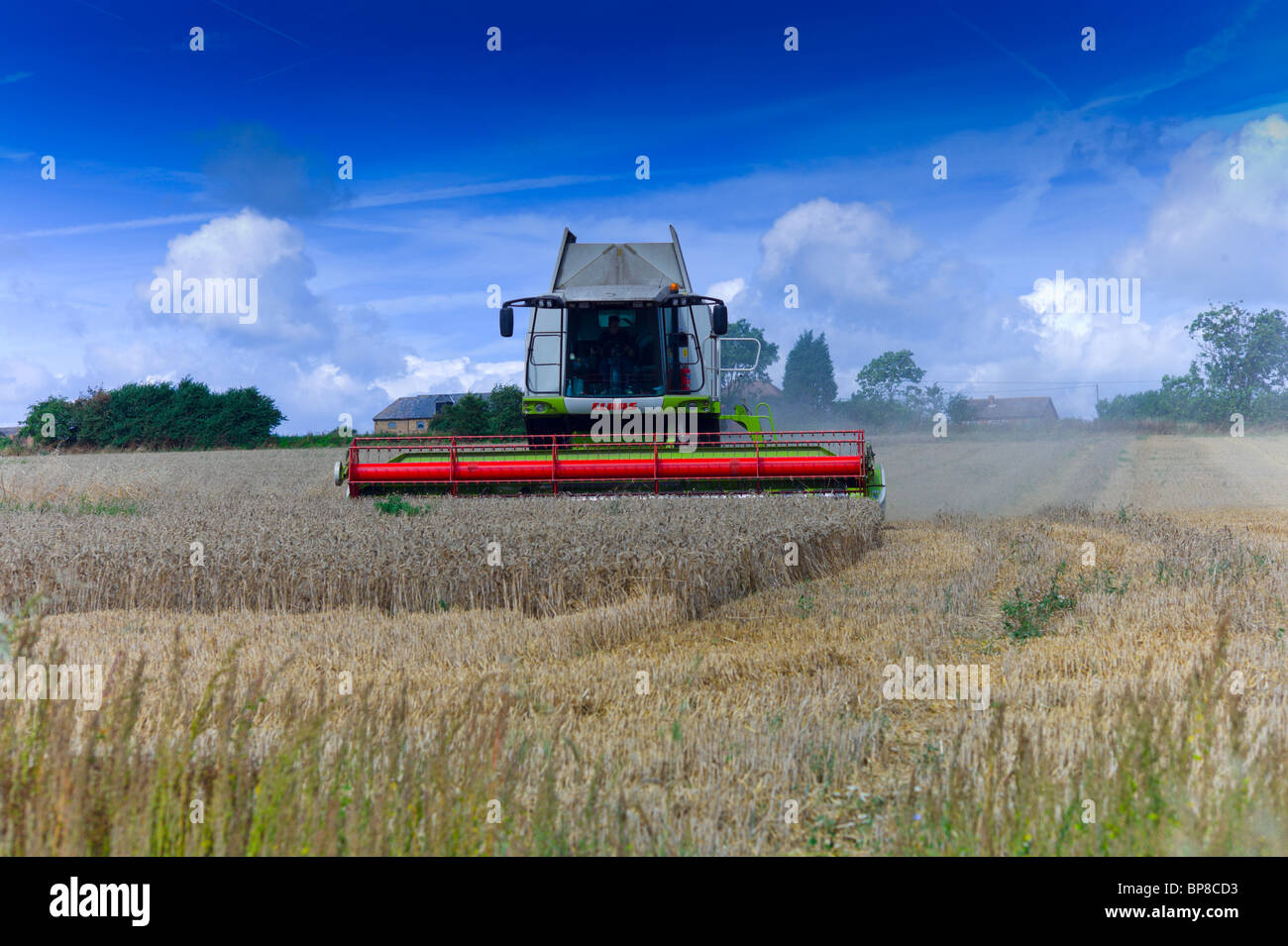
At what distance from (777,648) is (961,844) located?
2949mm

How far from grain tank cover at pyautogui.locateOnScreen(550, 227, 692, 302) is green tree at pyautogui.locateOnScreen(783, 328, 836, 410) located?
6489 centimetres

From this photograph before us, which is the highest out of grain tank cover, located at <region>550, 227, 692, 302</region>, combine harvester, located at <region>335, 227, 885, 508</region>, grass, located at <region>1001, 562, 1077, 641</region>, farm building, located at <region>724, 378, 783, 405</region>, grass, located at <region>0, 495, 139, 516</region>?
farm building, located at <region>724, 378, 783, 405</region>

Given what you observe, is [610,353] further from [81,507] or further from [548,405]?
[81,507]

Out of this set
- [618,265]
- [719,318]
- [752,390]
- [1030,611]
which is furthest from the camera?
[752,390]

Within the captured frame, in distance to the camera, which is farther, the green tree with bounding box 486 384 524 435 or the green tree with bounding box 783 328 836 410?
the green tree with bounding box 783 328 836 410

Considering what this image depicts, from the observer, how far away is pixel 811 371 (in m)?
78.2

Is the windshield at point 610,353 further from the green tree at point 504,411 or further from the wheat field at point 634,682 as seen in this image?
the green tree at point 504,411

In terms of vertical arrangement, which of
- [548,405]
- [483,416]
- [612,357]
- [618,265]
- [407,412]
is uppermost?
[407,412]

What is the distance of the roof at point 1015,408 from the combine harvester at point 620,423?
209 ft

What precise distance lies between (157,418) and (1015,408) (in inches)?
2625

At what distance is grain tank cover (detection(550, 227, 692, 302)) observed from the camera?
13.3 metres

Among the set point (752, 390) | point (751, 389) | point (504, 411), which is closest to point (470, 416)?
point (504, 411)

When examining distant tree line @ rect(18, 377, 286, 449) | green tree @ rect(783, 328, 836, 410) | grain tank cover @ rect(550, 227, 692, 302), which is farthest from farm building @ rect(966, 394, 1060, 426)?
grain tank cover @ rect(550, 227, 692, 302)

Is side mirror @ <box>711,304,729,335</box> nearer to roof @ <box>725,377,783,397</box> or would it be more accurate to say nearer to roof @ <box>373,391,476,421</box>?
roof @ <box>725,377,783,397</box>
